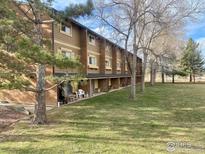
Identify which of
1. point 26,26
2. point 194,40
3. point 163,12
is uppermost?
point 194,40

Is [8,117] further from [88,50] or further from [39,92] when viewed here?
[88,50]

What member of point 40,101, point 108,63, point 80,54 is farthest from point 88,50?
A: point 40,101

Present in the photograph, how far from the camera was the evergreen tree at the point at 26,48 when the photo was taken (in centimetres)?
839

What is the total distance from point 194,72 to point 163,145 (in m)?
58.3

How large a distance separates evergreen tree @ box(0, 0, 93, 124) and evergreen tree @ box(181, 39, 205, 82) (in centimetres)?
5232

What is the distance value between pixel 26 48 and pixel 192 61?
195 feet

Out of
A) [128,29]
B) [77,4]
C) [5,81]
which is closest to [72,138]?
[5,81]

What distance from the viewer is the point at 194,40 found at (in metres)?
65.4

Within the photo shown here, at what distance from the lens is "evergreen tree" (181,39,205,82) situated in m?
61.6

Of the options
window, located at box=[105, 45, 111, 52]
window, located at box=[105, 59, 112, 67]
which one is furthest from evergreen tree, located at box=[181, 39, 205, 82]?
window, located at box=[105, 45, 111, 52]

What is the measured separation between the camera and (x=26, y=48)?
8266 millimetres

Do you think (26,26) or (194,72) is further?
(194,72)

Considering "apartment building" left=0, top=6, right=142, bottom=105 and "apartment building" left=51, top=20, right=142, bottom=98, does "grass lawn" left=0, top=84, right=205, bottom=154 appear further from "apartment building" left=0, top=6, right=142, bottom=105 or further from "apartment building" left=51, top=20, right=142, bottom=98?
"apartment building" left=51, top=20, right=142, bottom=98

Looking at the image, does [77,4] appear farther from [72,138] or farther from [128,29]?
[128,29]
